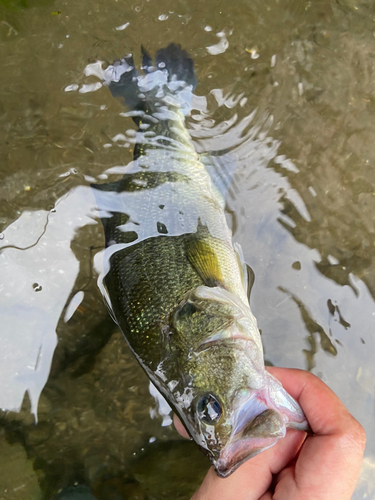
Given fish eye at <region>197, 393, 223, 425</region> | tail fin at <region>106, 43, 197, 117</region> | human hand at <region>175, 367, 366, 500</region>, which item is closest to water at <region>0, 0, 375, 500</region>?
tail fin at <region>106, 43, 197, 117</region>

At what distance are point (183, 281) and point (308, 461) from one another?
114 cm

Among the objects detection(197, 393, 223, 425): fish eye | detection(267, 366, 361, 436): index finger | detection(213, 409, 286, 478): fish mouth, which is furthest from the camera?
detection(267, 366, 361, 436): index finger

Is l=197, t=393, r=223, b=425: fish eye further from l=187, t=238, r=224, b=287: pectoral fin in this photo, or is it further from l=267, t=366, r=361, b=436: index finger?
l=187, t=238, r=224, b=287: pectoral fin

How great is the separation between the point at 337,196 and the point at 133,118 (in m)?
1.83

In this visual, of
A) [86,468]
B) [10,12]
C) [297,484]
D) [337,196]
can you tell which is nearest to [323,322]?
[337,196]

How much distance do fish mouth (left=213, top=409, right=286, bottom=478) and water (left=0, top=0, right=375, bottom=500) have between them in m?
1.19

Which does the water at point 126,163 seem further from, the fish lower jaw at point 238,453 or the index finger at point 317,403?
the fish lower jaw at point 238,453

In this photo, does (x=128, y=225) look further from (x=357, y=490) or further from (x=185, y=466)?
(x=357, y=490)

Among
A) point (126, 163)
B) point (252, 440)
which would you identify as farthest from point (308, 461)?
point (126, 163)

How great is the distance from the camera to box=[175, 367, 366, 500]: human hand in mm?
1788

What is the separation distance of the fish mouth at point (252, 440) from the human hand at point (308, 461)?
0.36 metres

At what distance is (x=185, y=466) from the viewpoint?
2.84 m

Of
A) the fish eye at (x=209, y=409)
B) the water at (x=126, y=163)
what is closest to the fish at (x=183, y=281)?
the fish eye at (x=209, y=409)

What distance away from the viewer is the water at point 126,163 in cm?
284
